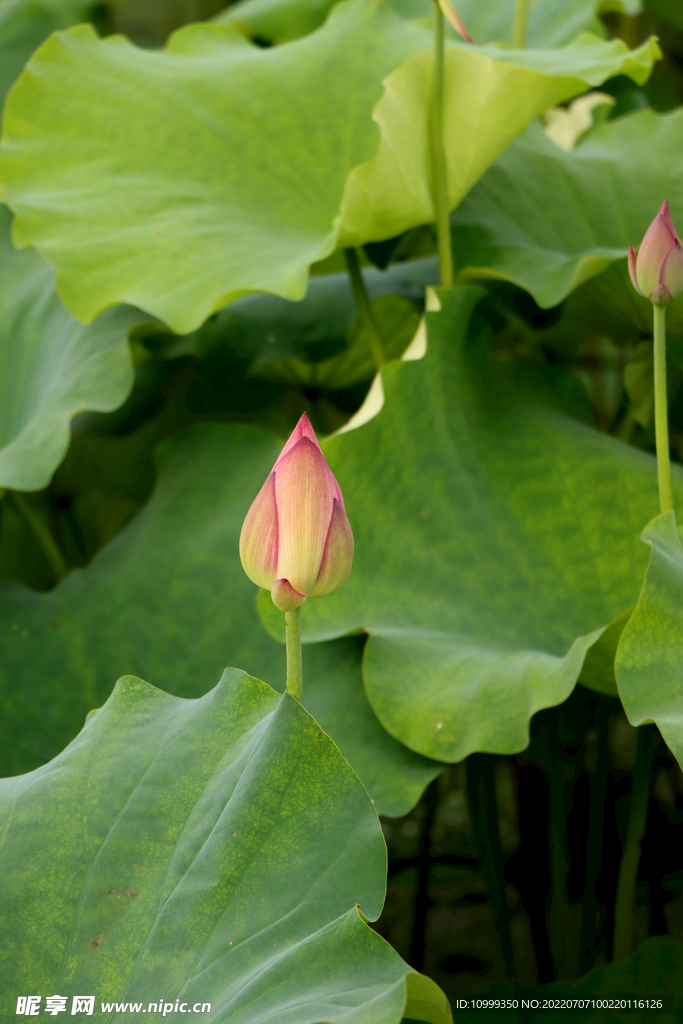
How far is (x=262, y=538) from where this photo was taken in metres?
0.47

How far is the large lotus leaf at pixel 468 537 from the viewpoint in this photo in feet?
2.24

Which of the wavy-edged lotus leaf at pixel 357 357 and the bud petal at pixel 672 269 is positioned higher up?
the bud petal at pixel 672 269

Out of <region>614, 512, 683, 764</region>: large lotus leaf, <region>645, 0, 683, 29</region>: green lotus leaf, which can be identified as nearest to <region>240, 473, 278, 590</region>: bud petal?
<region>614, 512, 683, 764</region>: large lotus leaf

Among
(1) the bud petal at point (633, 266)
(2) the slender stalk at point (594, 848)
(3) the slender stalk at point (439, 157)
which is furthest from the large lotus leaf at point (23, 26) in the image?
(2) the slender stalk at point (594, 848)

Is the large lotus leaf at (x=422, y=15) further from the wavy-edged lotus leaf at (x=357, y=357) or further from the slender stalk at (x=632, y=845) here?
the slender stalk at (x=632, y=845)

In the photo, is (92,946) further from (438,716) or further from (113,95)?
(113,95)

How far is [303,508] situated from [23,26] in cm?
132

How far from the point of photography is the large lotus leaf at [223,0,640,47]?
125 cm

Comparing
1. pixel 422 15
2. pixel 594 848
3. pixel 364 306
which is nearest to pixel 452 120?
pixel 364 306

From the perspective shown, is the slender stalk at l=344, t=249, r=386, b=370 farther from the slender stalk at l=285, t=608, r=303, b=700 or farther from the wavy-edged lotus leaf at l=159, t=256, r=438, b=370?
the slender stalk at l=285, t=608, r=303, b=700

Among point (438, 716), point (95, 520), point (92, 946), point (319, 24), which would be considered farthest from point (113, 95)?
point (92, 946)

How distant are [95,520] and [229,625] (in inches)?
23.6

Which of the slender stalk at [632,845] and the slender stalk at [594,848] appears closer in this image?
the slender stalk at [632,845]

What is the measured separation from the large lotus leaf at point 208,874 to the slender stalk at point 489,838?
448 mm
